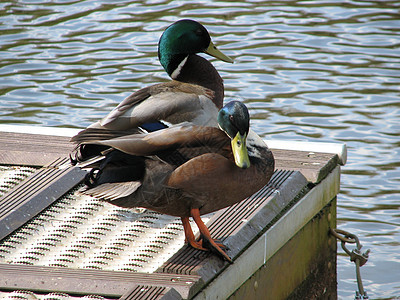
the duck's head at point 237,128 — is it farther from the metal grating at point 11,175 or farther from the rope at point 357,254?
the rope at point 357,254

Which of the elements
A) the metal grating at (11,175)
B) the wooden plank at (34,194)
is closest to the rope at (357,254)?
the wooden plank at (34,194)

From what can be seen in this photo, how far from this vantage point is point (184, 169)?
139 inches

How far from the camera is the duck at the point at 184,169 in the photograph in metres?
3.53

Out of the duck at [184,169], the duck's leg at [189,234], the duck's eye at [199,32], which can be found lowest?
the duck's leg at [189,234]

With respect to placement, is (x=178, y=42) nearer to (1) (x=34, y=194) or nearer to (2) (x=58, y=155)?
(2) (x=58, y=155)

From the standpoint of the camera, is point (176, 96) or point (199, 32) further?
point (199, 32)

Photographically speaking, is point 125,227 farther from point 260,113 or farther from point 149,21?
point 149,21

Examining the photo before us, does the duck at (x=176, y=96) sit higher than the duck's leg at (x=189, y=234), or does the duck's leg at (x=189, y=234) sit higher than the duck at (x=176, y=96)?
the duck at (x=176, y=96)

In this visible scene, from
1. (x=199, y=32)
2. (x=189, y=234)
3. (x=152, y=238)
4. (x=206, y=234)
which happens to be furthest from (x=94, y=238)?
(x=199, y=32)

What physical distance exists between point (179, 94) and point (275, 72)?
15.7 ft

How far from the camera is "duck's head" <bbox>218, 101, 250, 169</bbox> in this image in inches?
138

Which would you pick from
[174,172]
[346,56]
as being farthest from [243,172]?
[346,56]

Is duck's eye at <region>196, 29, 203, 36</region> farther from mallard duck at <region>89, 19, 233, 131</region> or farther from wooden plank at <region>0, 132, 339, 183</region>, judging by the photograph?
wooden plank at <region>0, 132, 339, 183</region>

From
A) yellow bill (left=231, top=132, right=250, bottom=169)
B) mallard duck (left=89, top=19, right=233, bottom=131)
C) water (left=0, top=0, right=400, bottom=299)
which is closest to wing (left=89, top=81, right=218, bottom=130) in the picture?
mallard duck (left=89, top=19, right=233, bottom=131)
